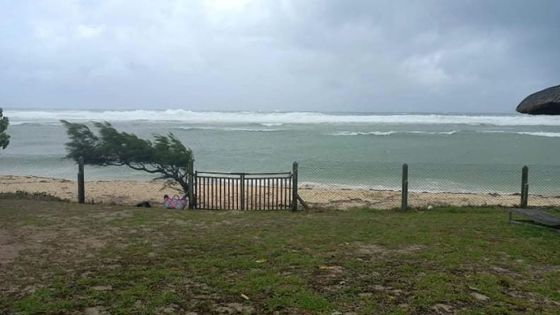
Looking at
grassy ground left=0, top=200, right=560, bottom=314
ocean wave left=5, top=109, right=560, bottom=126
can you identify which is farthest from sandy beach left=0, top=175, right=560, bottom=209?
ocean wave left=5, top=109, right=560, bottom=126

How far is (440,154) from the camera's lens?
28984mm

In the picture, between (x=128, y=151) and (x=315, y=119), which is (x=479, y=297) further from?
(x=315, y=119)

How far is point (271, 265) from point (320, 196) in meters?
9.44

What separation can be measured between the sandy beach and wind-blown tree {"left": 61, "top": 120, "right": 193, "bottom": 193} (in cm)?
100

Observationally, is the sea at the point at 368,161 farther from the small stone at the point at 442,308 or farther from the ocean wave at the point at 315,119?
the ocean wave at the point at 315,119

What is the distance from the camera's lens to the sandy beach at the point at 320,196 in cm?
1328

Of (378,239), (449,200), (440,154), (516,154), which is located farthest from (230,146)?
(378,239)

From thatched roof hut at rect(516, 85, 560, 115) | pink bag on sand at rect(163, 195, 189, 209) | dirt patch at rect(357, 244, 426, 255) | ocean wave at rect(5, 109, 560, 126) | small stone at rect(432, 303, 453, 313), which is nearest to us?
small stone at rect(432, 303, 453, 313)

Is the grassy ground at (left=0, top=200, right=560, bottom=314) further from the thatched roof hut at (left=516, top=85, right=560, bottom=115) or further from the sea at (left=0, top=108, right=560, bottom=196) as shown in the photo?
the sea at (left=0, top=108, right=560, bottom=196)

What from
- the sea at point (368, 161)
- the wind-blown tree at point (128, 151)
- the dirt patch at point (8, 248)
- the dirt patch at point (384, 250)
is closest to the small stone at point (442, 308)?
the dirt patch at point (384, 250)

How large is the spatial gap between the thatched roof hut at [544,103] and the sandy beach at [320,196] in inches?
257

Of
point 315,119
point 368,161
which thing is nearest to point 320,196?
point 368,161

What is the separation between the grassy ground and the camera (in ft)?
14.1

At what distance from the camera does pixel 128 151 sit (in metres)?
13.5
